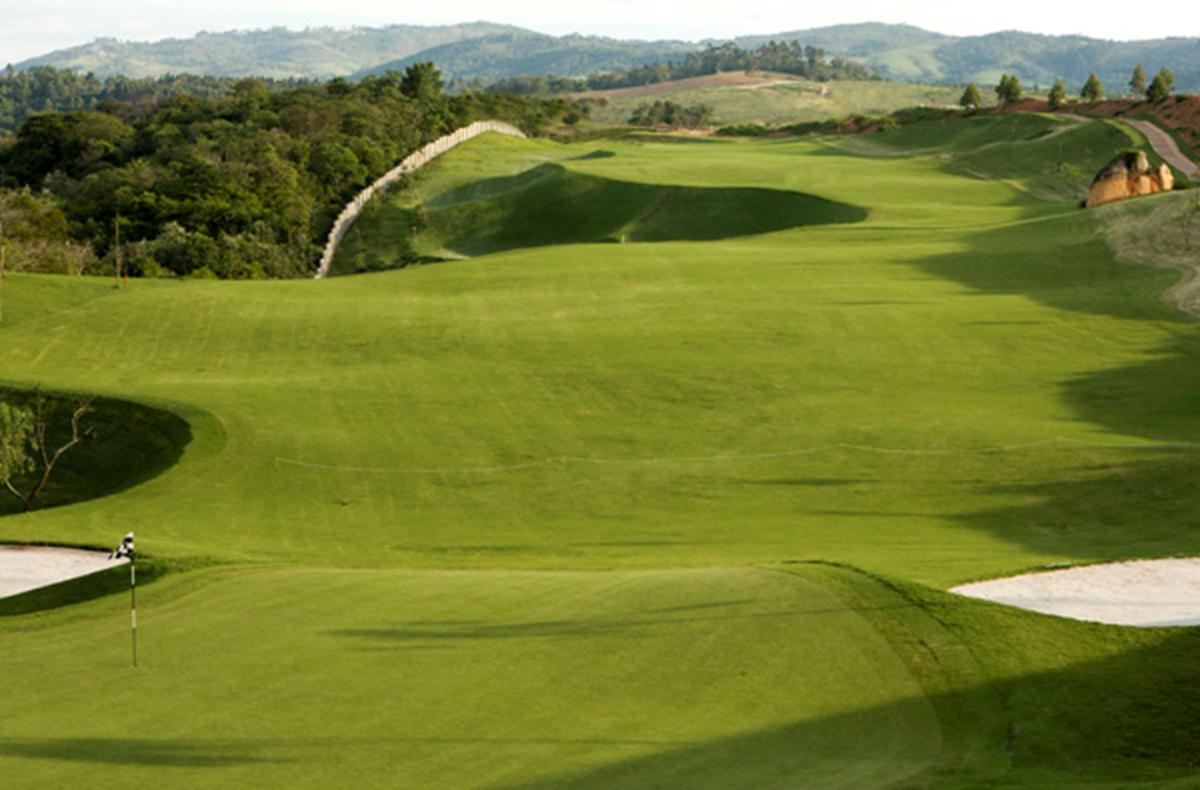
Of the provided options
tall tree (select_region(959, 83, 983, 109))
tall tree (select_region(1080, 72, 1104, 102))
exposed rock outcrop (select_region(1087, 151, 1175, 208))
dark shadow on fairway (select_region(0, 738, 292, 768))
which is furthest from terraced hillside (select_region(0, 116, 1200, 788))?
tall tree (select_region(959, 83, 983, 109))

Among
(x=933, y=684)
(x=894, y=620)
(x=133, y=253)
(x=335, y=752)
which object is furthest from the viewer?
(x=133, y=253)

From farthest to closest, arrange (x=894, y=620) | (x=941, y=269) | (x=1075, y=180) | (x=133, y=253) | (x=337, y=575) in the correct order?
(x=1075, y=180) < (x=133, y=253) < (x=941, y=269) < (x=337, y=575) < (x=894, y=620)

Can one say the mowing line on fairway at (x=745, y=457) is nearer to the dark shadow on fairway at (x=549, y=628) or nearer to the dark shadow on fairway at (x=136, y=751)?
the dark shadow on fairway at (x=549, y=628)

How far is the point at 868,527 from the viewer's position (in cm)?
3056

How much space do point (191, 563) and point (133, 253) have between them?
225 ft

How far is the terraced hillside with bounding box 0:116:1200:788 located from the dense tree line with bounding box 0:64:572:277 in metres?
30.1

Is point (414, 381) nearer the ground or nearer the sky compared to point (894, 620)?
nearer the ground

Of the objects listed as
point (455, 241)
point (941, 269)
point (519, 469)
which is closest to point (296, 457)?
point (519, 469)

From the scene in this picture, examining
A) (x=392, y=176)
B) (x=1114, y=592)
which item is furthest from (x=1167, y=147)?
(x=1114, y=592)

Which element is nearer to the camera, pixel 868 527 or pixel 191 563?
pixel 191 563

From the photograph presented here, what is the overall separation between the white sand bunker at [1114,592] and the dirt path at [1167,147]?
69079 millimetres

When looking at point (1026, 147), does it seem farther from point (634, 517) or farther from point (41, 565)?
point (41, 565)

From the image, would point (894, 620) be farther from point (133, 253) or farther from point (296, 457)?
point (133, 253)

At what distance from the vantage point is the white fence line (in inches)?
3766
